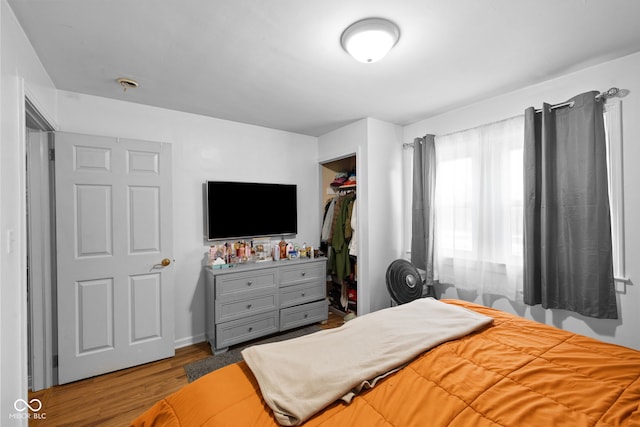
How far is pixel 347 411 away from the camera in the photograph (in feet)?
3.23

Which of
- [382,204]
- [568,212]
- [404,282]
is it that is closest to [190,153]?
[382,204]

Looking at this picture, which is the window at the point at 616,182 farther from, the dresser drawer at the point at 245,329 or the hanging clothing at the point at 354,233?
the dresser drawer at the point at 245,329

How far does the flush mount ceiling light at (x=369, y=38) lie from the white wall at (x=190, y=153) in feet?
6.20

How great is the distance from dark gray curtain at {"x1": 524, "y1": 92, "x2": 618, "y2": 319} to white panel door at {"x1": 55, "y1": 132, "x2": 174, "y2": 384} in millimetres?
3150

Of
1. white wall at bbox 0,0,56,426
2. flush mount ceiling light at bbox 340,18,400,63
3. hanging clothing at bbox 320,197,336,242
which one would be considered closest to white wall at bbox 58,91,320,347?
hanging clothing at bbox 320,197,336,242

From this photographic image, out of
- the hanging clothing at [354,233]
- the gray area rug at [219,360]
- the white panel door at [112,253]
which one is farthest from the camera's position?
the hanging clothing at [354,233]

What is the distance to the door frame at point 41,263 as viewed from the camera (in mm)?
2137

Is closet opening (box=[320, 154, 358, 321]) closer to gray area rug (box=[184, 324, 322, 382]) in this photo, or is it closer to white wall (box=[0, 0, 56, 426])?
gray area rug (box=[184, 324, 322, 382])

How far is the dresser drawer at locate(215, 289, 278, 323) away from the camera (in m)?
2.69

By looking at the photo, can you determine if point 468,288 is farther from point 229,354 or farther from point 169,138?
point 169,138

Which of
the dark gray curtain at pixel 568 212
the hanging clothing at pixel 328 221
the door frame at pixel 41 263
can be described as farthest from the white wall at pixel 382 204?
the door frame at pixel 41 263

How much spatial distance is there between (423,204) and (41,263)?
137 inches

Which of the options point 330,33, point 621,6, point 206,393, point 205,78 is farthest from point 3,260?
point 621,6

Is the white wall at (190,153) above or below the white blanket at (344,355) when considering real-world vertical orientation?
above
